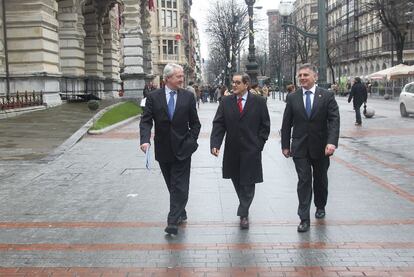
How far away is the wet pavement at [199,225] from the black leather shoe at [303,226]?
8 cm

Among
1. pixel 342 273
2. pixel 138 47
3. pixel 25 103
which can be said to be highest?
pixel 138 47

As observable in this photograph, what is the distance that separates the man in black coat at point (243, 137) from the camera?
6.82 metres

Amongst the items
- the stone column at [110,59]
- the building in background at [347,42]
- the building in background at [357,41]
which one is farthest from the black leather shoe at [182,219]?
the building in background at [357,41]

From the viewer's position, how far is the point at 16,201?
856 centimetres

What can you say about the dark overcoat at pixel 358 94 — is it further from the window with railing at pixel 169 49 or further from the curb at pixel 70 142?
the window with railing at pixel 169 49

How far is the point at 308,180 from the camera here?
6828 mm

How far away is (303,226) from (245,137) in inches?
48.6

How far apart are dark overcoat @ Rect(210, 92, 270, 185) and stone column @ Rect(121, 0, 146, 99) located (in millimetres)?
31275

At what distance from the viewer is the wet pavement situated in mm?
5465

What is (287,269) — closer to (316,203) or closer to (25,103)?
(316,203)

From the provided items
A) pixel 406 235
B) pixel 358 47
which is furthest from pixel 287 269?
pixel 358 47

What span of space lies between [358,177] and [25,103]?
1794 centimetres

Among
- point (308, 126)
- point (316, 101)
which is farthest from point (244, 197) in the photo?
point (316, 101)

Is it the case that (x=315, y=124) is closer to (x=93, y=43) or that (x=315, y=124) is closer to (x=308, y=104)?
(x=308, y=104)
